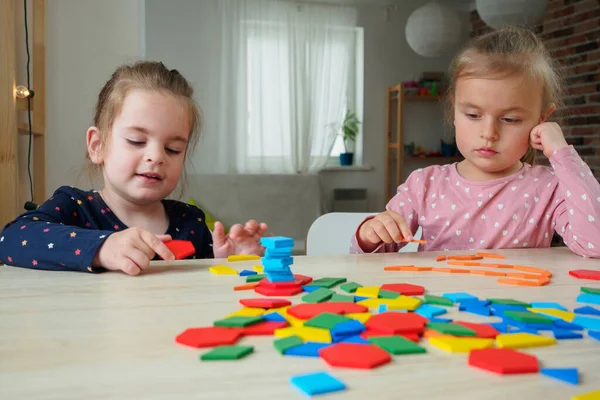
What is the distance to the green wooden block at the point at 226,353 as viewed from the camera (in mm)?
415

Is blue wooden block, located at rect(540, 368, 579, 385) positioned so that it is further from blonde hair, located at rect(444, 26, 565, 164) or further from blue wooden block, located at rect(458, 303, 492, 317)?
blonde hair, located at rect(444, 26, 565, 164)

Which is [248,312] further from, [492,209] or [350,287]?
[492,209]

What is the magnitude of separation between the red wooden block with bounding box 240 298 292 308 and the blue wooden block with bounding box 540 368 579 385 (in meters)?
0.27

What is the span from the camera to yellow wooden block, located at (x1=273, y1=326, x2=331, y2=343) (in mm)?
463

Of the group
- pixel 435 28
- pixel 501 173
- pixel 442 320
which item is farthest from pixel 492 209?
pixel 435 28

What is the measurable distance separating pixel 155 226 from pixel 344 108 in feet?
16.8

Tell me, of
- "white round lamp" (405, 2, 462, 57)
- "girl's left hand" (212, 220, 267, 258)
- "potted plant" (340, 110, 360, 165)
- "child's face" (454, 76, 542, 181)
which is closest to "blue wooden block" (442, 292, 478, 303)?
"girl's left hand" (212, 220, 267, 258)

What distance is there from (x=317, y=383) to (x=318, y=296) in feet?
0.86

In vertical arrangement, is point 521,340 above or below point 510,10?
below

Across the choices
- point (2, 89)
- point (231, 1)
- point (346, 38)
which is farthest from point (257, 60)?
point (2, 89)

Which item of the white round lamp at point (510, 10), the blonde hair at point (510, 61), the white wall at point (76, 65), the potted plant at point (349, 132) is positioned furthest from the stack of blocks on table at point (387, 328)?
the potted plant at point (349, 132)

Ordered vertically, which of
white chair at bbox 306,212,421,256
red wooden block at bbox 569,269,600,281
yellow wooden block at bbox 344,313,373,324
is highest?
yellow wooden block at bbox 344,313,373,324

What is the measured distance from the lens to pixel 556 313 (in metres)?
0.58

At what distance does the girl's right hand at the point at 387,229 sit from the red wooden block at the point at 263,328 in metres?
0.53
